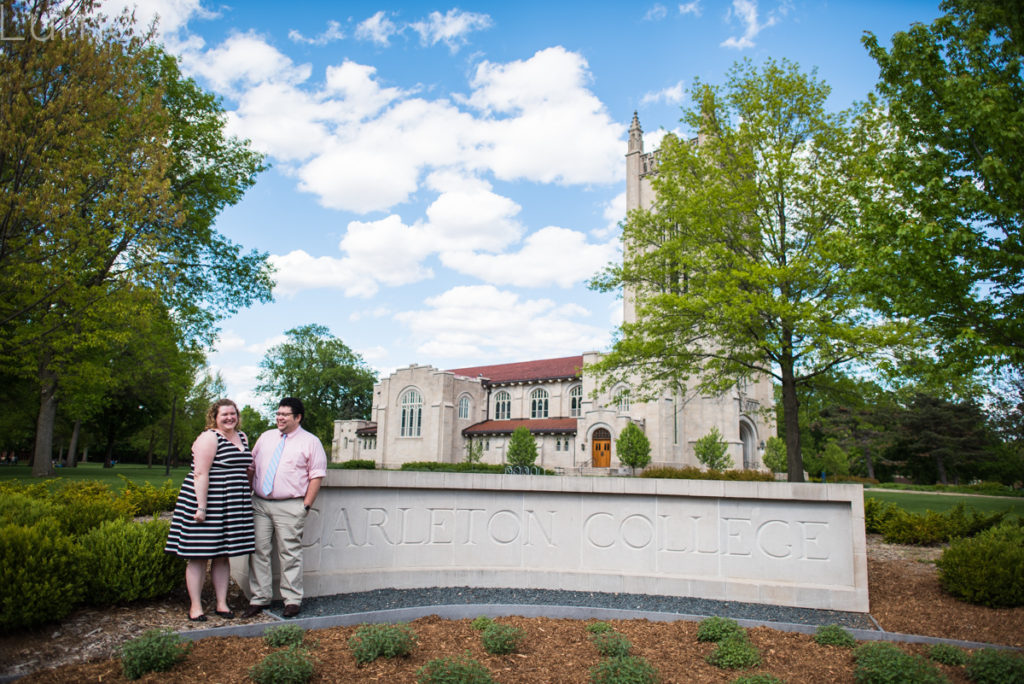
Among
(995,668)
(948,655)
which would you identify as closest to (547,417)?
(948,655)

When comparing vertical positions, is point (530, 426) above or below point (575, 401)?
below

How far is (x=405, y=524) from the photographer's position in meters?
7.34

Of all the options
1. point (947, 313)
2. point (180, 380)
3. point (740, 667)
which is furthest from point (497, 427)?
point (740, 667)

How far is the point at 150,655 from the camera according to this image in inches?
160

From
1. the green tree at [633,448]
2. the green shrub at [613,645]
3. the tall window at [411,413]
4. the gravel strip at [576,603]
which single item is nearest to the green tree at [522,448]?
the green tree at [633,448]

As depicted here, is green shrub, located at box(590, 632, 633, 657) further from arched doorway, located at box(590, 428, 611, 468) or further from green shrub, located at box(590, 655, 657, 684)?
arched doorway, located at box(590, 428, 611, 468)

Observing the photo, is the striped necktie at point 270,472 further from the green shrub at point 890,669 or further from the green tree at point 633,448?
the green tree at point 633,448

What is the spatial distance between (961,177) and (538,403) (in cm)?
4002

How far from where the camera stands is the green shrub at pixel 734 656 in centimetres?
468

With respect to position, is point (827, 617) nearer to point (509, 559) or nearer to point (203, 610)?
point (509, 559)

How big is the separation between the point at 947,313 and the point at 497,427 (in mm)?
39790

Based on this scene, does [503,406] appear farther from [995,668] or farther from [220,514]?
[995,668]

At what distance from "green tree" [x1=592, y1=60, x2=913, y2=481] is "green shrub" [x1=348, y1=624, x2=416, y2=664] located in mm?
10249

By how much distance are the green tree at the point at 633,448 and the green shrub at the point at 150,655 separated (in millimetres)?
32684
